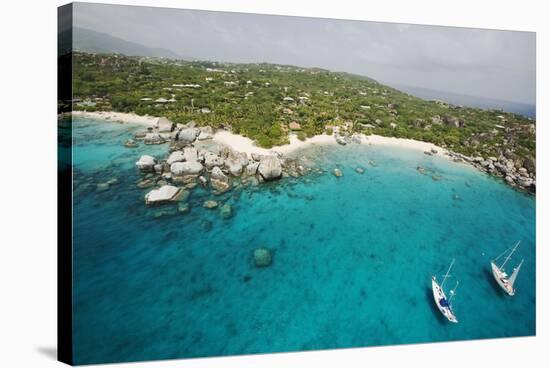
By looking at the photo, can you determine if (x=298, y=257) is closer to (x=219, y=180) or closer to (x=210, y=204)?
(x=210, y=204)

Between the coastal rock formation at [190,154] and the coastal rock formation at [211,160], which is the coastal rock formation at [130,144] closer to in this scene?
the coastal rock formation at [190,154]

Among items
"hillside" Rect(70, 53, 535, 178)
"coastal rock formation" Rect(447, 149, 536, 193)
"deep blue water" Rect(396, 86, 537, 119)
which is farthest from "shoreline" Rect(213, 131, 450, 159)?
"deep blue water" Rect(396, 86, 537, 119)

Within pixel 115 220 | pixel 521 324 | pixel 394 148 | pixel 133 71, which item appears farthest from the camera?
pixel 394 148

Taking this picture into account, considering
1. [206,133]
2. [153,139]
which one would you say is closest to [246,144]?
[206,133]

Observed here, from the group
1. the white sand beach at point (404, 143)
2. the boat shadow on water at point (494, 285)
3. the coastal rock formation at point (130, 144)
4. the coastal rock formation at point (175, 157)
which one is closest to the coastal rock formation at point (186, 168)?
the coastal rock formation at point (175, 157)

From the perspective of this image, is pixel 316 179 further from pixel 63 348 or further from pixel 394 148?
pixel 63 348

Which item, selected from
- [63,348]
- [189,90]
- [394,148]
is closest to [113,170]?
[189,90]
